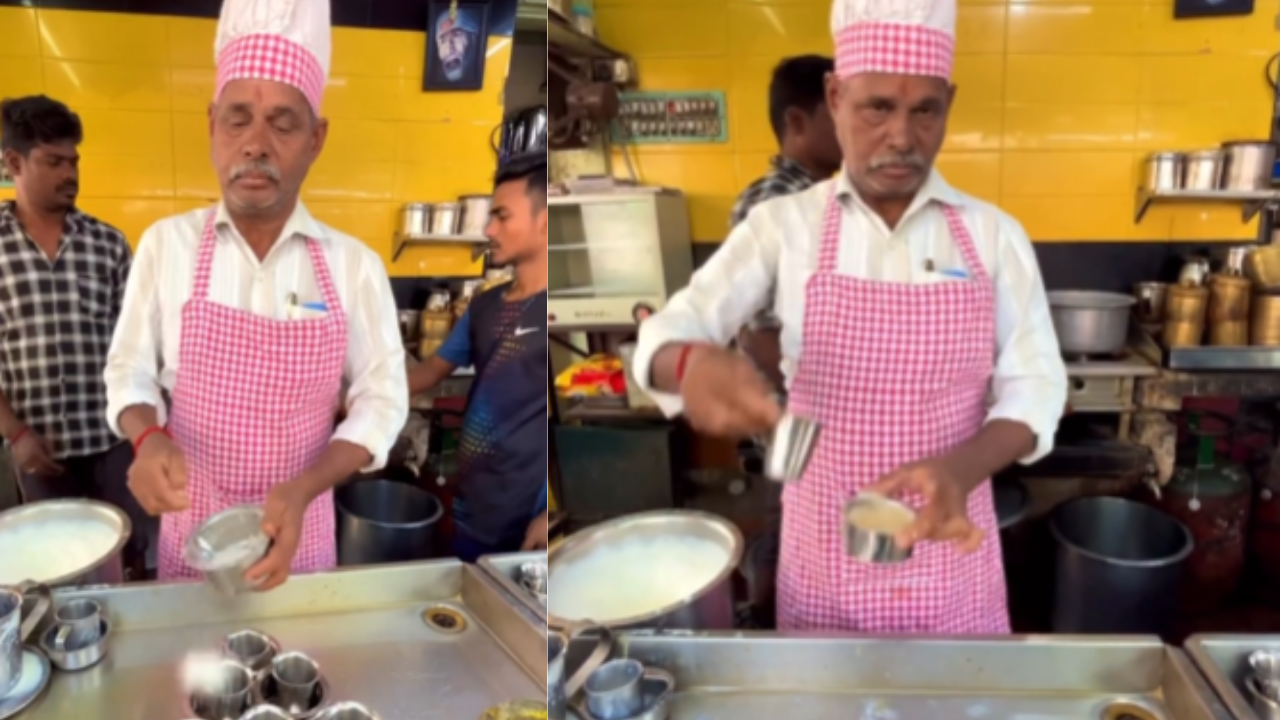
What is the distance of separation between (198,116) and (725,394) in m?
0.40

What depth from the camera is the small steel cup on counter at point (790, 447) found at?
58cm

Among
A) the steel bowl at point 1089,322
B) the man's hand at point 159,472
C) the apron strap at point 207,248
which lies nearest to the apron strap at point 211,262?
the apron strap at point 207,248

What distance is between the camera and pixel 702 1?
69 centimetres

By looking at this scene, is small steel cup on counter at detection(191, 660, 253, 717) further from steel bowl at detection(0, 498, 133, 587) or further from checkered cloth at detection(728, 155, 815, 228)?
checkered cloth at detection(728, 155, 815, 228)

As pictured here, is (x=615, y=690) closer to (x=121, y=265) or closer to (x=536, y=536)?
(x=536, y=536)

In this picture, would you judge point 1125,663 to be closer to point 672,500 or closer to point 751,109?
point 672,500

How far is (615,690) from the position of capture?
25.0 inches

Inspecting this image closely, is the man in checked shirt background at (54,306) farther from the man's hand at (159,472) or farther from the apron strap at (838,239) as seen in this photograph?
the apron strap at (838,239)

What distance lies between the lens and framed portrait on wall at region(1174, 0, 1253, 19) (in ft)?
2.32

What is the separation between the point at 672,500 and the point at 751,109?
32 centimetres

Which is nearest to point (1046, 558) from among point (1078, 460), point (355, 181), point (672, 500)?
point (1078, 460)

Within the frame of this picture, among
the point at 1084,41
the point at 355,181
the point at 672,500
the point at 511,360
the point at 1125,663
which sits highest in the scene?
the point at 1084,41

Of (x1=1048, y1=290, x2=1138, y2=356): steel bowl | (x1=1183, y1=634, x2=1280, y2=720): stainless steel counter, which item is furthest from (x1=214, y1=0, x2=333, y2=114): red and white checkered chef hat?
(x1=1183, y1=634, x2=1280, y2=720): stainless steel counter

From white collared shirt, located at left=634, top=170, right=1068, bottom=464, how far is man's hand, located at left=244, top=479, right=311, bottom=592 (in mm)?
277
